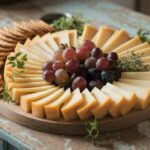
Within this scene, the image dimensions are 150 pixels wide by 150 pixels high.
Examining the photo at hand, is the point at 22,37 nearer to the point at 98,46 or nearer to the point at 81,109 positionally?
the point at 98,46

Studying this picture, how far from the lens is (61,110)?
61.4 inches

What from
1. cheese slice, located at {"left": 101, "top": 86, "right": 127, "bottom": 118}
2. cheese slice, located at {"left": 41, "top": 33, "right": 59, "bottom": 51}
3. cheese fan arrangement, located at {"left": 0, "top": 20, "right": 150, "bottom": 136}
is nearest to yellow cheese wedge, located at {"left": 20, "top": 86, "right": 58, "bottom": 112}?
cheese fan arrangement, located at {"left": 0, "top": 20, "right": 150, "bottom": 136}

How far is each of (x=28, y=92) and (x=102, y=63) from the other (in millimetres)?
282

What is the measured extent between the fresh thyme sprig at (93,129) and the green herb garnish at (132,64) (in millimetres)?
315

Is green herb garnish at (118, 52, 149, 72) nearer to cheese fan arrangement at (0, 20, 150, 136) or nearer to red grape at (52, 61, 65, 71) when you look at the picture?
cheese fan arrangement at (0, 20, 150, 136)

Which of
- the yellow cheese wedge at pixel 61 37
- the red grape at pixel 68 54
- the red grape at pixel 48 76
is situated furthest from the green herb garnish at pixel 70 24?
the red grape at pixel 48 76

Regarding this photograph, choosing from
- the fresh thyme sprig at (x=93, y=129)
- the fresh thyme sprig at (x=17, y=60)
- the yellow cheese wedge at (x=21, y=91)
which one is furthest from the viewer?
the fresh thyme sprig at (x=17, y=60)

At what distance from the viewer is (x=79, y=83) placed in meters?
1.66

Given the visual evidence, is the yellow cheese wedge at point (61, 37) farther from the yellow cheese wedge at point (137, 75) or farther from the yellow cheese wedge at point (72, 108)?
the yellow cheese wedge at point (72, 108)

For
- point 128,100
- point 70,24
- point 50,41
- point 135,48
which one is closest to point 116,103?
point 128,100

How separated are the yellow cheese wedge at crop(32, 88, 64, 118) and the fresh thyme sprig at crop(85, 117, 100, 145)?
142mm

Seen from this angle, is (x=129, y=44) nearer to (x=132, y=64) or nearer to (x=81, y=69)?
(x=132, y=64)

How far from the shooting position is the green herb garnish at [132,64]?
179 cm

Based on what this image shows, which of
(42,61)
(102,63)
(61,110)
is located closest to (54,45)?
(42,61)
